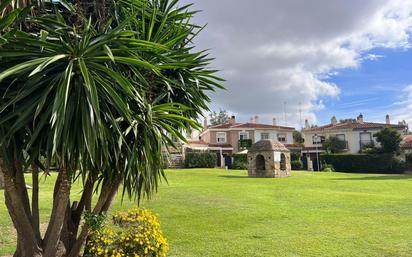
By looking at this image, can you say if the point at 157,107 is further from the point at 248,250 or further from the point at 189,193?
the point at 189,193

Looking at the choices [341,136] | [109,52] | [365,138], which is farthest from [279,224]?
[341,136]

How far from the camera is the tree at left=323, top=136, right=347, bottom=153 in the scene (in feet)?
183

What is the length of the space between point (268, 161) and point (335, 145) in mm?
28286

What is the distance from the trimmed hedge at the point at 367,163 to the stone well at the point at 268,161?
16.2 m

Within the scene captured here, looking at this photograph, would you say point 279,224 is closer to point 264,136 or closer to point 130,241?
point 130,241

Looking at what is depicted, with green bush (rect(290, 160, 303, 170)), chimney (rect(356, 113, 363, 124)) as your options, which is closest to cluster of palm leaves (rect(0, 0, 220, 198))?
green bush (rect(290, 160, 303, 170))

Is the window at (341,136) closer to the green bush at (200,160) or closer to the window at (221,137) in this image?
the window at (221,137)

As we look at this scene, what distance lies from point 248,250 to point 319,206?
7551 mm

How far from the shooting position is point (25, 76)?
14.9 ft

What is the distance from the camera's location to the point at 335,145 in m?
55.8

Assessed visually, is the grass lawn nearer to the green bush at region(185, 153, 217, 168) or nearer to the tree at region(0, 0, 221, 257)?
the tree at region(0, 0, 221, 257)

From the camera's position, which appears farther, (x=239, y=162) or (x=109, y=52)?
(x=239, y=162)

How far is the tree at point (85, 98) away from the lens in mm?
4355

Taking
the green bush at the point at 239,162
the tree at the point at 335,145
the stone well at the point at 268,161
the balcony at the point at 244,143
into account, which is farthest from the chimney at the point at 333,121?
the stone well at the point at 268,161
